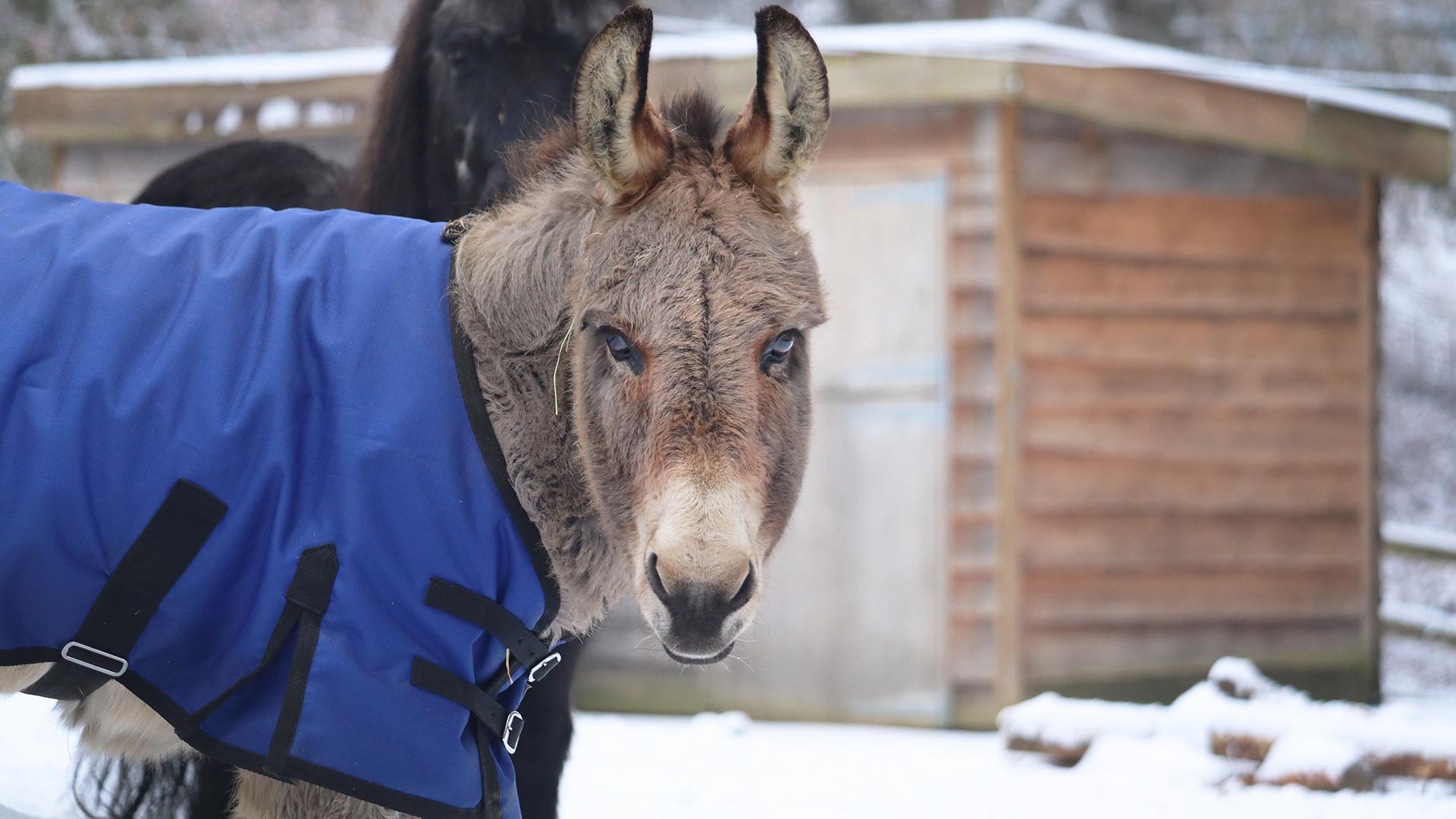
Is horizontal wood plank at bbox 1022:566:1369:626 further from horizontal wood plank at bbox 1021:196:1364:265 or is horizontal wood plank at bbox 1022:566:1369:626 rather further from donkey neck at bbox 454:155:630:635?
donkey neck at bbox 454:155:630:635

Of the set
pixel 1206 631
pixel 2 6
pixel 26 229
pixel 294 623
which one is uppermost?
pixel 2 6

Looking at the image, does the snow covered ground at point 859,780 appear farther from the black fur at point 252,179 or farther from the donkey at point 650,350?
the donkey at point 650,350

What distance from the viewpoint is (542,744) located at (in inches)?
132

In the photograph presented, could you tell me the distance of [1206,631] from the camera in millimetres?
7023

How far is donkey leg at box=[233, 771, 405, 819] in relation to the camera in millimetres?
2354

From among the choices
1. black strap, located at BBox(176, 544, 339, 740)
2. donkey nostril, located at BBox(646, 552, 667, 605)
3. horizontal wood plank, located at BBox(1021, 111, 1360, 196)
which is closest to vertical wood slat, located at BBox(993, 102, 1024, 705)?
horizontal wood plank, located at BBox(1021, 111, 1360, 196)

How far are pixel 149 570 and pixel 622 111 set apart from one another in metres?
1.19

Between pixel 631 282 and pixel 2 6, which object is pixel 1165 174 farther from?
pixel 2 6

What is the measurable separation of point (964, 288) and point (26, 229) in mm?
4833

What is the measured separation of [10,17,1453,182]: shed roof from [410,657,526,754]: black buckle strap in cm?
413

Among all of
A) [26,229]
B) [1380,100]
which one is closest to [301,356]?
[26,229]

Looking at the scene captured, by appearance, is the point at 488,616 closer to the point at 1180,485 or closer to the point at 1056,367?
the point at 1056,367

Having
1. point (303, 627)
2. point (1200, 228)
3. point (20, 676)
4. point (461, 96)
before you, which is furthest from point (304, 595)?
point (1200, 228)

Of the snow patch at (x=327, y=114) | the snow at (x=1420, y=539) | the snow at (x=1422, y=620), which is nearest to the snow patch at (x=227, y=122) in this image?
the snow patch at (x=327, y=114)
